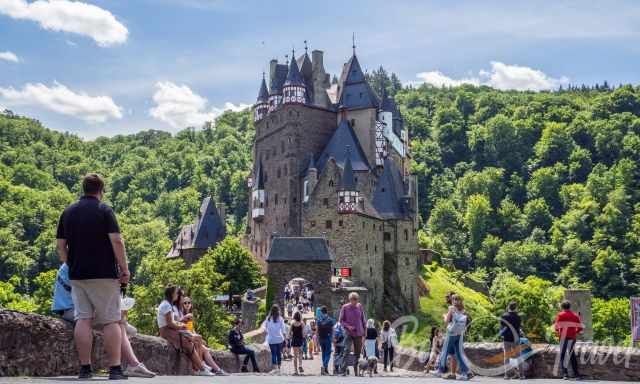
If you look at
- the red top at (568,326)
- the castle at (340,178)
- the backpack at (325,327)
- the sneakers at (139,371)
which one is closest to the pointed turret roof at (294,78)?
the castle at (340,178)

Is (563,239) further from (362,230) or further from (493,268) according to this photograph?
(362,230)

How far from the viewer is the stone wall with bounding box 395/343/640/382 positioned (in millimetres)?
14211

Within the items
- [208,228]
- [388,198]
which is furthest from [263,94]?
[388,198]

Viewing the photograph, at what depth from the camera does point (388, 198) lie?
217ft

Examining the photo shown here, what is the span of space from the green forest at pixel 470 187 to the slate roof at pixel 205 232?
8606 mm

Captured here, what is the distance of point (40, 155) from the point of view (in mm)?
164500

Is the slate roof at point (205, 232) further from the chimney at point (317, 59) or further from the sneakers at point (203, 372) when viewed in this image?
the sneakers at point (203, 372)

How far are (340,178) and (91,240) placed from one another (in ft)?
169

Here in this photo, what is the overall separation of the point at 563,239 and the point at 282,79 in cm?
6367

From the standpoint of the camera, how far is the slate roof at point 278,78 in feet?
257

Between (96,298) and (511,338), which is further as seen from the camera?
(511,338)

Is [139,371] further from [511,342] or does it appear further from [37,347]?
[511,342]

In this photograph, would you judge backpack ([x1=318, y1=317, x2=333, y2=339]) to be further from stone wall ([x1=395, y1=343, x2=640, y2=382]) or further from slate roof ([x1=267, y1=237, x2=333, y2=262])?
slate roof ([x1=267, y1=237, x2=333, y2=262])

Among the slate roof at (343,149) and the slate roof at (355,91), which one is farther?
the slate roof at (355,91)
